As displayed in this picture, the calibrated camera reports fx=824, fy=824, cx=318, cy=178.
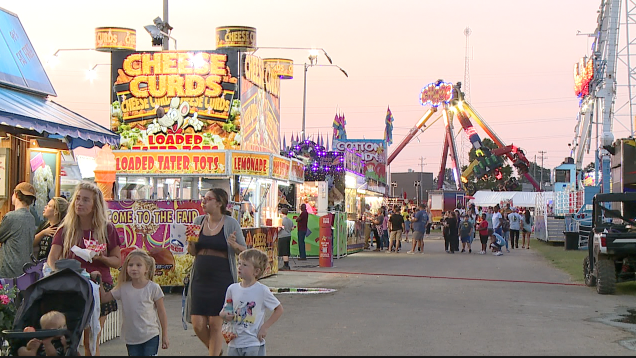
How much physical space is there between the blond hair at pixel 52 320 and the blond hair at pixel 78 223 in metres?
1.30

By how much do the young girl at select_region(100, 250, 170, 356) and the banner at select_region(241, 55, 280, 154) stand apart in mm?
16543

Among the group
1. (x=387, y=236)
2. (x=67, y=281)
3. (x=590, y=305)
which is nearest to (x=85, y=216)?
(x=67, y=281)

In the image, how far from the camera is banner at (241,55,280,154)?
23.2 metres

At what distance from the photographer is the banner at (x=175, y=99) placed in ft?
74.7

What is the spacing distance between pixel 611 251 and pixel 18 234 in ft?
33.6

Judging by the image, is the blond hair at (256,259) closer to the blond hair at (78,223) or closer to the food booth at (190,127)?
the blond hair at (78,223)

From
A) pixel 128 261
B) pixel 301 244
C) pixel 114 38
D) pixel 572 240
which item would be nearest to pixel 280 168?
pixel 301 244

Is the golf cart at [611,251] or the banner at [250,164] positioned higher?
the banner at [250,164]

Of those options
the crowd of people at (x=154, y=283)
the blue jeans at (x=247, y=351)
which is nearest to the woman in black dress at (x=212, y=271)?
the crowd of people at (x=154, y=283)

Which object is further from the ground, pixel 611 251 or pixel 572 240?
pixel 611 251

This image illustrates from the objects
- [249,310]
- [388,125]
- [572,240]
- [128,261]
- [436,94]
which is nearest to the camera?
[249,310]

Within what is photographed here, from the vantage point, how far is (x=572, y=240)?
3159 cm

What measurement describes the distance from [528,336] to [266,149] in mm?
16369

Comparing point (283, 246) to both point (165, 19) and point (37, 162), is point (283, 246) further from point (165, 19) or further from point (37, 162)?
point (37, 162)
